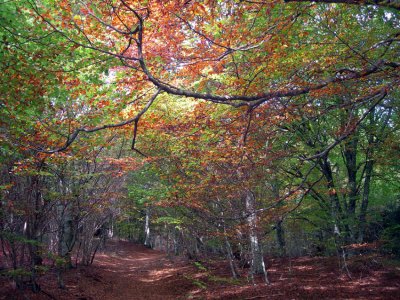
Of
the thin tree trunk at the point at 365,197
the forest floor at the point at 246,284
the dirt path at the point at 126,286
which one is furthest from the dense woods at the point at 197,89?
the dirt path at the point at 126,286

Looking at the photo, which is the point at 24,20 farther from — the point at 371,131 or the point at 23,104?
the point at 371,131

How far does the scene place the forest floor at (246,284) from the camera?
895 centimetres

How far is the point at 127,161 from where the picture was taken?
1216 cm

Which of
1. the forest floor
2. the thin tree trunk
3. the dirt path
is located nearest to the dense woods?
the thin tree trunk

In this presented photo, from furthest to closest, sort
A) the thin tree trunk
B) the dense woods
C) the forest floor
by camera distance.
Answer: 1. the thin tree trunk
2. the forest floor
3. the dense woods

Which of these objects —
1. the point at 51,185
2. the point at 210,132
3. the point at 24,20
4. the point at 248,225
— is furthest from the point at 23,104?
the point at 248,225

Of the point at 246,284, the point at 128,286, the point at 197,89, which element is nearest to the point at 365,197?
the point at 246,284

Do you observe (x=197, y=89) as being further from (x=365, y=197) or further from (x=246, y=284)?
(x=365, y=197)

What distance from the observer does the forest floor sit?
8953mm

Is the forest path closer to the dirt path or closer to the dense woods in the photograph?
the dirt path

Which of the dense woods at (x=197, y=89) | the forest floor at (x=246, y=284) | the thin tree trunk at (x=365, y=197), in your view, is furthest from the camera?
the thin tree trunk at (x=365, y=197)

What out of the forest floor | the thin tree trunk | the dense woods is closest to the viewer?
the dense woods

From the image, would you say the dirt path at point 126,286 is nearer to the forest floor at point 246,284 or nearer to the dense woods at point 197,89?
the forest floor at point 246,284

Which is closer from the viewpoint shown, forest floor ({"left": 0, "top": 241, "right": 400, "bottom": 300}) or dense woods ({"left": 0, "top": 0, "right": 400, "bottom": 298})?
dense woods ({"left": 0, "top": 0, "right": 400, "bottom": 298})
